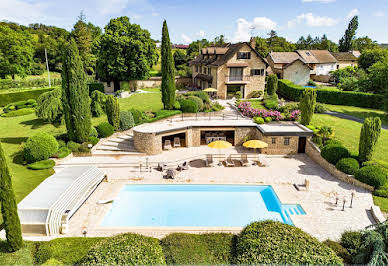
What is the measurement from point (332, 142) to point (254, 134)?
7.08 m

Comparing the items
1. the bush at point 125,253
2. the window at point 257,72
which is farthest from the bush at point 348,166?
the window at point 257,72

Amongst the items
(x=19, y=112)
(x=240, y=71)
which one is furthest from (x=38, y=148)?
(x=240, y=71)

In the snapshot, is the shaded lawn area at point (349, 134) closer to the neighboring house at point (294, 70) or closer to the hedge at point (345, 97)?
the hedge at point (345, 97)

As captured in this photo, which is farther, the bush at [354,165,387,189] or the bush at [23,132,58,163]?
the bush at [23,132,58,163]

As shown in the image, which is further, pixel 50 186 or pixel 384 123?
pixel 384 123

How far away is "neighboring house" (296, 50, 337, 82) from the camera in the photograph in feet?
218

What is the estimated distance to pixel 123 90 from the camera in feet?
160

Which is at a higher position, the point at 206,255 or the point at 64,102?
the point at 64,102

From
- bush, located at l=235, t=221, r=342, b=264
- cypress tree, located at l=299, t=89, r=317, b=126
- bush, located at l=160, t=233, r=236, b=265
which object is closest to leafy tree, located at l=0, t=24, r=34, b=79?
cypress tree, located at l=299, t=89, r=317, b=126

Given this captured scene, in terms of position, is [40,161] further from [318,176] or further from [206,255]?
[318,176]

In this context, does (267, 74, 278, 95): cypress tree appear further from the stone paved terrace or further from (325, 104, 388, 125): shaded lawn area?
the stone paved terrace

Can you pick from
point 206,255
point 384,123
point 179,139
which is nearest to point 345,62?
point 384,123

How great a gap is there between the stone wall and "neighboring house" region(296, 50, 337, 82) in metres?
48.4

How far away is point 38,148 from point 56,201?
358 inches
